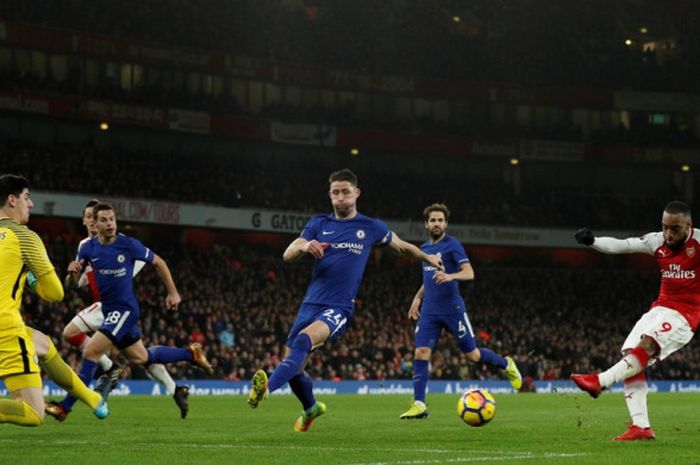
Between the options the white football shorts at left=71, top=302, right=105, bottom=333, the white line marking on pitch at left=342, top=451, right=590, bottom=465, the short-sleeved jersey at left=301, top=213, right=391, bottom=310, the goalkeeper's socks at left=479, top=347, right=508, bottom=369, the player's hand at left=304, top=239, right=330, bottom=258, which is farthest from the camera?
the goalkeeper's socks at left=479, top=347, right=508, bottom=369

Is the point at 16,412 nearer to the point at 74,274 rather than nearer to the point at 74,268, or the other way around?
the point at 74,268

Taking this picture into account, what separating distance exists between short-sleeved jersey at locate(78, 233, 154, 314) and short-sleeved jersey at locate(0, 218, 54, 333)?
239 inches

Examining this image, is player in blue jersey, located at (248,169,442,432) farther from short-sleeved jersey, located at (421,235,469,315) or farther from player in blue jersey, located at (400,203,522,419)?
short-sleeved jersey, located at (421,235,469,315)

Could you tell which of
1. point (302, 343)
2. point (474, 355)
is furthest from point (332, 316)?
point (474, 355)

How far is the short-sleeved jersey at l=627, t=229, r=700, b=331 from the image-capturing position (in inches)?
450

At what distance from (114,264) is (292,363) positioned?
5.11m

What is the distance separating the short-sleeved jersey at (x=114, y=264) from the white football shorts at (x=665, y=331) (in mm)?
6898

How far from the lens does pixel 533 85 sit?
59594 millimetres

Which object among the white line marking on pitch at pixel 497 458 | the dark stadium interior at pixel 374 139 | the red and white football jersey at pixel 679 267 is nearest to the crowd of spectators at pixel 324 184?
the dark stadium interior at pixel 374 139

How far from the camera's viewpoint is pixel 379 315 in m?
44.4

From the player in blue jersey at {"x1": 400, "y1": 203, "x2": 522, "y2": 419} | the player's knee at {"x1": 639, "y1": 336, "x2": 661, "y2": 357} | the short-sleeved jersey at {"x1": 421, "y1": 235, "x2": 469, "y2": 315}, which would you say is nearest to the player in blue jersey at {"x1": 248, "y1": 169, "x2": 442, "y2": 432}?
the player's knee at {"x1": 639, "y1": 336, "x2": 661, "y2": 357}

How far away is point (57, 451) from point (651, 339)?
560 centimetres

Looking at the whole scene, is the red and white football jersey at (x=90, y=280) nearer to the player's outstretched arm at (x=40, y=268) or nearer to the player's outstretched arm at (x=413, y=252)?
the player's outstretched arm at (x=413, y=252)

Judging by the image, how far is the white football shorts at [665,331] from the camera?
11.3 meters
